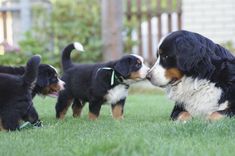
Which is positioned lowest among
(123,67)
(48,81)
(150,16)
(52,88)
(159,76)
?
(52,88)

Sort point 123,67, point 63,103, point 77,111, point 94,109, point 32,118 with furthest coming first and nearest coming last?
1. point 77,111
2. point 63,103
3. point 123,67
4. point 94,109
5. point 32,118

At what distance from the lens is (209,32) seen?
61.4 ft

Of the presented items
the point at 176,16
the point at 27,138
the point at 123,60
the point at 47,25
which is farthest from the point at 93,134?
the point at 176,16

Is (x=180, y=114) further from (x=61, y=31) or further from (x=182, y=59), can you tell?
(x=61, y=31)

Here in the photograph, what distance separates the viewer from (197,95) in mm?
7281

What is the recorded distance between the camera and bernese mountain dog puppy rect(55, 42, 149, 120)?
8492mm

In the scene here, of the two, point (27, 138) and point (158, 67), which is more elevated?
point (158, 67)

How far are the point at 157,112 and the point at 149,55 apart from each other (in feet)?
27.9

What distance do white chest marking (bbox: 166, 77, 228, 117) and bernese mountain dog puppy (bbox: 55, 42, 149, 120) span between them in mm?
1231

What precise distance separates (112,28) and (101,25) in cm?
94

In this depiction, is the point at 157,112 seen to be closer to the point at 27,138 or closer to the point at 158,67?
the point at 158,67

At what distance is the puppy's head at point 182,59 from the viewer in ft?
23.0

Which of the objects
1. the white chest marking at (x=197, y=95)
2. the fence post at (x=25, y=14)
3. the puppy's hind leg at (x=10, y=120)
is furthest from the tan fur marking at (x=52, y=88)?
the fence post at (x=25, y=14)

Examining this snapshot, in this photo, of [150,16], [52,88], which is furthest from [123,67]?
[150,16]
